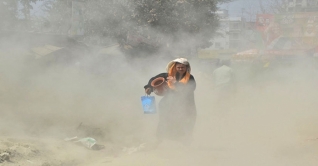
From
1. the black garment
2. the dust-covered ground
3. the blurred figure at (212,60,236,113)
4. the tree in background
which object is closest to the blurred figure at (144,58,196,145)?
the black garment

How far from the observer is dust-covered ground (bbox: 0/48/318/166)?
4055mm

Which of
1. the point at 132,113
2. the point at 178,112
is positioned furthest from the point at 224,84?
the point at 178,112

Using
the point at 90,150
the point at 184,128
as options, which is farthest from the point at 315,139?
the point at 90,150

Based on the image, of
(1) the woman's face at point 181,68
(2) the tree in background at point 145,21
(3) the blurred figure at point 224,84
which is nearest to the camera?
(1) the woman's face at point 181,68

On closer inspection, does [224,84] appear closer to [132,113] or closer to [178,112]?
[132,113]

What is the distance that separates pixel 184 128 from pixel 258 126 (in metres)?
1.90

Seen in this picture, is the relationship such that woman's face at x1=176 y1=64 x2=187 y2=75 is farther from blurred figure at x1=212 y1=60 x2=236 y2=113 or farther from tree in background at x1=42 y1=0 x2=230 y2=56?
tree in background at x1=42 y1=0 x2=230 y2=56

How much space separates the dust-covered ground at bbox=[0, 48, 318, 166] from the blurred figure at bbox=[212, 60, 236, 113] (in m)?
0.15

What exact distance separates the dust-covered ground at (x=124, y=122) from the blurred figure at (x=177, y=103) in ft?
0.47

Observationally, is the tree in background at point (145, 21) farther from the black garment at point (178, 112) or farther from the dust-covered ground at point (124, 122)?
the black garment at point (178, 112)

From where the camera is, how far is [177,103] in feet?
15.2

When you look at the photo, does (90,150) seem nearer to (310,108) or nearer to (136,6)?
(310,108)

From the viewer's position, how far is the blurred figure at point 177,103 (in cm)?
456

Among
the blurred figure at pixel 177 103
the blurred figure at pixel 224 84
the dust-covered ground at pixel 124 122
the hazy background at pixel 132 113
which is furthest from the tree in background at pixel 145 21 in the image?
the blurred figure at pixel 177 103
